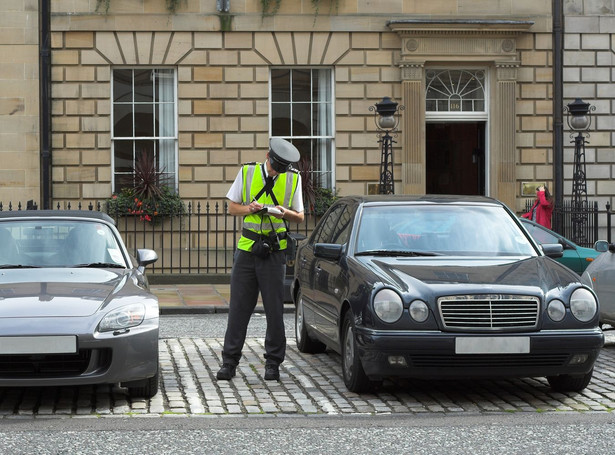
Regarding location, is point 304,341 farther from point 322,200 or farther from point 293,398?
point 322,200

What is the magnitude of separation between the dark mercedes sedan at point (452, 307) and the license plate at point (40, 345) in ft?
6.48

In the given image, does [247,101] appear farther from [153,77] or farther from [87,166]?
[87,166]

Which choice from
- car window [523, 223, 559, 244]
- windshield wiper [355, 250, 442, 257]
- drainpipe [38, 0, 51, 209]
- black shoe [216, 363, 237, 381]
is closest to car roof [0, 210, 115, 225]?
black shoe [216, 363, 237, 381]

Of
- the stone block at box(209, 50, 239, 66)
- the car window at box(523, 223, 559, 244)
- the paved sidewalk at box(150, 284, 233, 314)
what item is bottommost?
the paved sidewalk at box(150, 284, 233, 314)

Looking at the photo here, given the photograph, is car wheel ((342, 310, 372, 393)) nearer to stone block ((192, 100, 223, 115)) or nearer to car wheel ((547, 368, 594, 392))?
car wheel ((547, 368, 594, 392))

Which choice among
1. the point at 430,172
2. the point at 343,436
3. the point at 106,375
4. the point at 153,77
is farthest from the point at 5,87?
Result: the point at 343,436

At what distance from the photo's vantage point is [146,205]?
A: 2119 cm

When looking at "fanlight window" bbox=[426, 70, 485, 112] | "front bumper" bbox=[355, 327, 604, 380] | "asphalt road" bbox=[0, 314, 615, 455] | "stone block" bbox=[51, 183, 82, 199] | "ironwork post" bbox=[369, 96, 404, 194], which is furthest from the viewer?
"fanlight window" bbox=[426, 70, 485, 112]

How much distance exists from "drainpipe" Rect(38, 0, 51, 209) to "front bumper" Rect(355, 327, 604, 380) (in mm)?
14434

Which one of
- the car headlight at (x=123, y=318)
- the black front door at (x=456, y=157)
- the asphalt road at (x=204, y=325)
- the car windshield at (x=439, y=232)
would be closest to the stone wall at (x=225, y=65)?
the black front door at (x=456, y=157)

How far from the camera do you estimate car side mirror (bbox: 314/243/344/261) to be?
889 centimetres

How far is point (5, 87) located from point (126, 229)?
3424 mm

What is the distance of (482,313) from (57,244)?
342 cm

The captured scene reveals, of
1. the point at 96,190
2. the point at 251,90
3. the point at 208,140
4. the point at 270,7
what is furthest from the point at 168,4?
the point at 96,190
